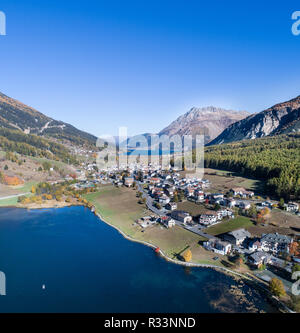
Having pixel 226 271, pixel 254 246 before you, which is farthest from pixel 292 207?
pixel 226 271

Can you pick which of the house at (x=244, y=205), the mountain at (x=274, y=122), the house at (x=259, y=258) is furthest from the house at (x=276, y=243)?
the mountain at (x=274, y=122)

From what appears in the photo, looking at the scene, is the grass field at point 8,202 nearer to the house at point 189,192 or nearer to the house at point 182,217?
the house at point 182,217

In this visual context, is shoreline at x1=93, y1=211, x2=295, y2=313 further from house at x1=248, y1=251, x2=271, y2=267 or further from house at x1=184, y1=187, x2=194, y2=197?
house at x1=184, y1=187, x2=194, y2=197

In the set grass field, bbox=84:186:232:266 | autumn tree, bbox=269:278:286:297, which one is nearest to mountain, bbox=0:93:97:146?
grass field, bbox=84:186:232:266

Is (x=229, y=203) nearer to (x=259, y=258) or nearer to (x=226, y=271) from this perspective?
(x=259, y=258)

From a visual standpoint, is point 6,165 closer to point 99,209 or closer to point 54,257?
point 99,209

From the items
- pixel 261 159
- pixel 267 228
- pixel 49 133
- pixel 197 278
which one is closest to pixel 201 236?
pixel 197 278
